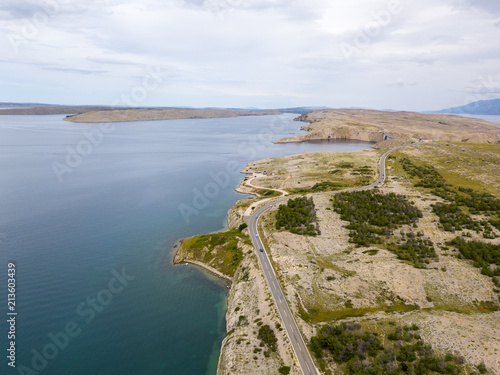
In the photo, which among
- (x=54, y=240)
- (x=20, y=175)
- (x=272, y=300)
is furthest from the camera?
(x=20, y=175)

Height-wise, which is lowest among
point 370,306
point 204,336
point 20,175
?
point 204,336

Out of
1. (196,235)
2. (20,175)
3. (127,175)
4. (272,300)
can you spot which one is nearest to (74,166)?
(20,175)

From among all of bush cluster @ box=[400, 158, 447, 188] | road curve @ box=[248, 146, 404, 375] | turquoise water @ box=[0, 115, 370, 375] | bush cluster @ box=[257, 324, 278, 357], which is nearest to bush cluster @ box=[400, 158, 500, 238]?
bush cluster @ box=[400, 158, 447, 188]

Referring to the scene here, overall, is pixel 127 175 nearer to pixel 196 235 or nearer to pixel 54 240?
pixel 54 240

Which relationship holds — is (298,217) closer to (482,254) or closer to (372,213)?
Result: (372,213)

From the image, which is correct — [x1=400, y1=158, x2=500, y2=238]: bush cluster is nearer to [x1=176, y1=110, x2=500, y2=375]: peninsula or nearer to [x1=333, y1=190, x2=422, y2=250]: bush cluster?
[x1=176, y1=110, x2=500, y2=375]: peninsula
